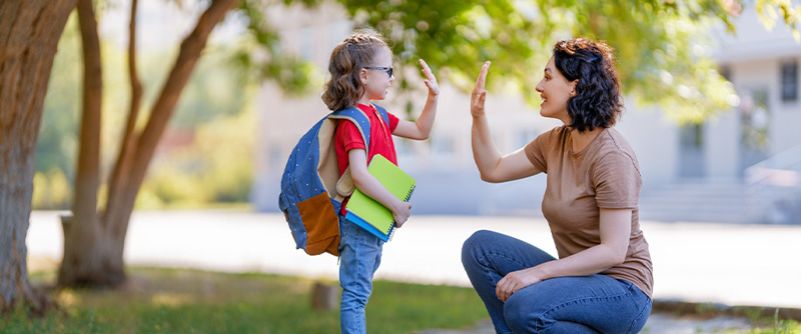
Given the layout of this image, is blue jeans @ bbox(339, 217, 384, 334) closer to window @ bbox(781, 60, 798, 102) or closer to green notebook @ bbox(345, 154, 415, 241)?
green notebook @ bbox(345, 154, 415, 241)

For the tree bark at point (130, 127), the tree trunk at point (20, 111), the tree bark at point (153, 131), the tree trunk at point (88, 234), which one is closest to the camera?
the tree trunk at point (20, 111)

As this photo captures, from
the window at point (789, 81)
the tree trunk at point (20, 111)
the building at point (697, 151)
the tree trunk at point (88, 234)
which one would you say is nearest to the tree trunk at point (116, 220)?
the tree trunk at point (88, 234)

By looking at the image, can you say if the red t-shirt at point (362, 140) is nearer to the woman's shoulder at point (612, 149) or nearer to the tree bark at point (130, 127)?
the woman's shoulder at point (612, 149)

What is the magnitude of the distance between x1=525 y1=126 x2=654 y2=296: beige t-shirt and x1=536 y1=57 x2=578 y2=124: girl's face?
6.0 inches

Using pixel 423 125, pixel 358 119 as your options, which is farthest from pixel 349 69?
pixel 423 125

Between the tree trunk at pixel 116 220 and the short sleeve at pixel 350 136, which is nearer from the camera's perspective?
the short sleeve at pixel 350 136

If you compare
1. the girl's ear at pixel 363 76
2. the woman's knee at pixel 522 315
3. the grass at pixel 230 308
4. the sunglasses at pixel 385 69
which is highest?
the sunglasses at pixel 385 69

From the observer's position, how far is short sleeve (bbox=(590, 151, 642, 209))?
3668 mm

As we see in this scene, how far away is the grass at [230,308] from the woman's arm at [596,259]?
2.77m

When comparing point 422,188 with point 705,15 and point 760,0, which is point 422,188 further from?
point 760,0

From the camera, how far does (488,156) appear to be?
4438 mm

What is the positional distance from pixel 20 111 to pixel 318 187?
9.13ft

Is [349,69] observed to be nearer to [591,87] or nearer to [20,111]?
[591,87]

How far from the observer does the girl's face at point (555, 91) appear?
3.88 meters
